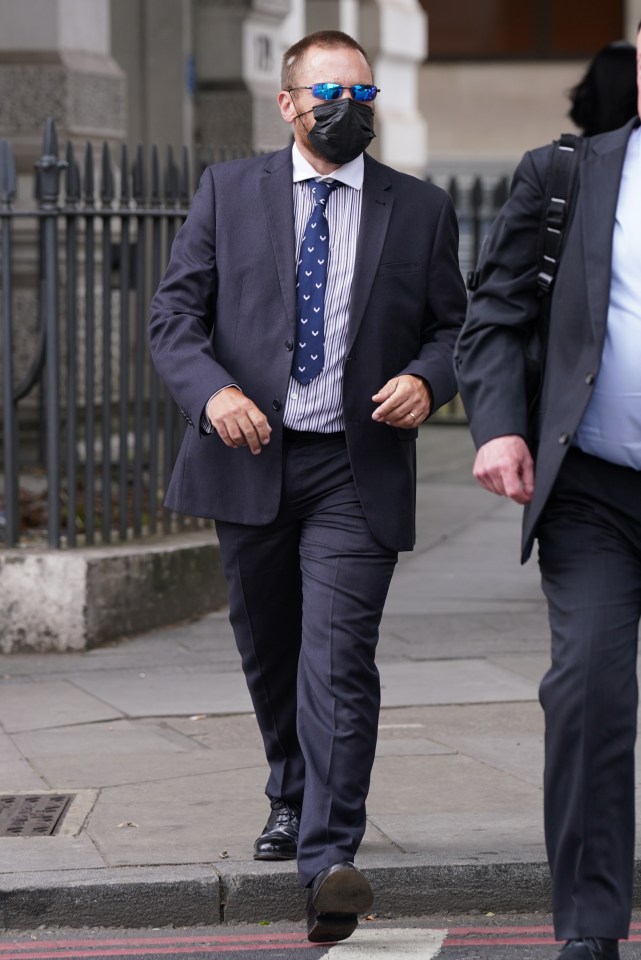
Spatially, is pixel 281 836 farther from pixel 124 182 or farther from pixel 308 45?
pixel 124 182

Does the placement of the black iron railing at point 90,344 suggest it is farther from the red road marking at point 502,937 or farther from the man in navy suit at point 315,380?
the red road marking at point 502,937

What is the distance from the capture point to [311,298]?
4.36 metres

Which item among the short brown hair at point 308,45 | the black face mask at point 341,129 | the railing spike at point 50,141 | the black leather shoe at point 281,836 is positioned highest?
the short brown hair at point 308,45

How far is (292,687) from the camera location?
457 centimetres

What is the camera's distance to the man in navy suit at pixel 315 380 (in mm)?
4234

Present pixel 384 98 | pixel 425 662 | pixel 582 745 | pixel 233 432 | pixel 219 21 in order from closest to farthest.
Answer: pixel 582 745
pixel 233 432
pixel 425 662
pixel 219 21
pixel 384 98

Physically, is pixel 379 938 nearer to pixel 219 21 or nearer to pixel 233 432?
pixel 233 432

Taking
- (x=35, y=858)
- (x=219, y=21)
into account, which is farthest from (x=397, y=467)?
(x=219, y=21)

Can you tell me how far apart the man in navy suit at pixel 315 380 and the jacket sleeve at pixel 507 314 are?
491 millimetres

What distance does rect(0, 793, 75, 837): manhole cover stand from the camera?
4836 millimetres

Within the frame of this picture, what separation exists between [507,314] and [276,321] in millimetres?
770

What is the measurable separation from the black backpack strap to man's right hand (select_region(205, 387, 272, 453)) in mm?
765

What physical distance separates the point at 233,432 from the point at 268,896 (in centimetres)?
115

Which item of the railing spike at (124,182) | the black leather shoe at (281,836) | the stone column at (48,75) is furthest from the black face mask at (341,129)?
the stone column at (48,75)
